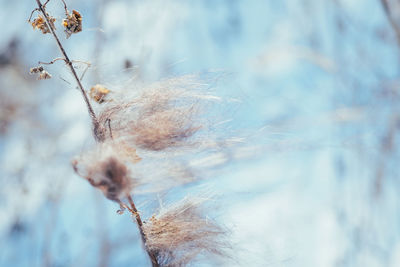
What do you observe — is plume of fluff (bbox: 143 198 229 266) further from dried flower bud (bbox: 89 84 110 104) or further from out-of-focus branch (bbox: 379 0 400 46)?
out-of-focus branch (bbox: 379 0 400 46)

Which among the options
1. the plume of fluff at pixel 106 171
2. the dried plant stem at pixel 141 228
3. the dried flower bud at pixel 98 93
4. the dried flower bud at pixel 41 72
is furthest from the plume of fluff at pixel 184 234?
the dried flower bud at pixel 41 72

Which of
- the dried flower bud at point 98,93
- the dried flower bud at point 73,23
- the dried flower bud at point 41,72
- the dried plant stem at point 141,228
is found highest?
the dried flower bud at point 73,23

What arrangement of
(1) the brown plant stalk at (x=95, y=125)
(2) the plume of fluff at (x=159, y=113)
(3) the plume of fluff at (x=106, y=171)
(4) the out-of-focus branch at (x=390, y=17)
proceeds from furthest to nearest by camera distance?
(4) the out-of-focus branch at (x=390, y=17), (2) the plume of fluff at (x=159, y=113), (1) the brown plant stalk at (x=95, y=125), (3) the plume of fluff at (x=106, y=171)

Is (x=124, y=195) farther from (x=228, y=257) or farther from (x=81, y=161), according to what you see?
(x=228, y=257)

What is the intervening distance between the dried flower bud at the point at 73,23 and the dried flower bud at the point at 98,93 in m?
0.23

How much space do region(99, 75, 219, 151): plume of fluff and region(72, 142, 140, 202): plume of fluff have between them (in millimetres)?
171

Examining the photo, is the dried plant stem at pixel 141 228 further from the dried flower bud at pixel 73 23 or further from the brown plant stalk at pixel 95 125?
the dried flower bud at pixel 73 23

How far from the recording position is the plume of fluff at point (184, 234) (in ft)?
5.01

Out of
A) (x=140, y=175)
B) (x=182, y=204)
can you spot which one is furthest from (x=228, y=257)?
(x=140, y=175)

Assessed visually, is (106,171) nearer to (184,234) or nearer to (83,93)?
(83,93)

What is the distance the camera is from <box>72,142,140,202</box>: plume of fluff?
132 cm

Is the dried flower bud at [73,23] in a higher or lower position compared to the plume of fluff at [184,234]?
higher

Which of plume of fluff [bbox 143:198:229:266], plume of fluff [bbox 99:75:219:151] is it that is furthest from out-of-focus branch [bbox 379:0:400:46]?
plume of fluff [bbox 143:198:229:266]

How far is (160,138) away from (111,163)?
27 centimetres
